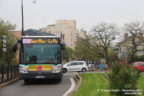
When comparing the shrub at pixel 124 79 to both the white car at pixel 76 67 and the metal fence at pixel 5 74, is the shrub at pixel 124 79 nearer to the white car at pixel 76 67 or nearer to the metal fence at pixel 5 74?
the metal fence at pixel 5 74

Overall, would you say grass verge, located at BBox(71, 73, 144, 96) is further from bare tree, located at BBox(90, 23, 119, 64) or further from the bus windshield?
bare tree, located at BBox(90, 23, 119, 64)

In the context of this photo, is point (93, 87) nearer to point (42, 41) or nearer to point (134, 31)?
point (42, 41)

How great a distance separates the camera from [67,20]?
163750 mm

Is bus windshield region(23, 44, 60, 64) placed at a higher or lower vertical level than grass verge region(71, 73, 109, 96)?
higher

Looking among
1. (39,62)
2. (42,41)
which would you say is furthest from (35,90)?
(42,41)

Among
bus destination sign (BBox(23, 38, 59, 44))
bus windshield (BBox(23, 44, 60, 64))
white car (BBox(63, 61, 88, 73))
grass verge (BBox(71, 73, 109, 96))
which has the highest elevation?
bus destination sign (BBox(23, 38, 59, 44))

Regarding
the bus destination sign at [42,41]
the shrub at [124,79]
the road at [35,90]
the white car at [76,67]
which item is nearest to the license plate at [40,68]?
the road at [35,90]

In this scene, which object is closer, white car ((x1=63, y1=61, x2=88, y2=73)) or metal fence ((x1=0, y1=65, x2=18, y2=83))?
Answer: metal fence ((x1=0, y1=65, x2=18, y2=83))

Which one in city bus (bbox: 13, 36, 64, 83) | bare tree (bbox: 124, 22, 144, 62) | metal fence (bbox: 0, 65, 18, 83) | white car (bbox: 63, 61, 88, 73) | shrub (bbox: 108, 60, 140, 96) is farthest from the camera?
bare tree (bbox: 124, 22, 144, 62)

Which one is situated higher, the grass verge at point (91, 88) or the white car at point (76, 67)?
the white car at point (76, 67)

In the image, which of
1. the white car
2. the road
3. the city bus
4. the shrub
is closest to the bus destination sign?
the city bus

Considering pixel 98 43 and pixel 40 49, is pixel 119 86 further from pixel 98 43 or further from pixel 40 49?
pixel 98 43

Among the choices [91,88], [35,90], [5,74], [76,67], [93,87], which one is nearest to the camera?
[91,88]

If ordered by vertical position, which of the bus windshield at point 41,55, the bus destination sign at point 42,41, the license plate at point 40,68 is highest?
the bus destination sign at point 42,41
